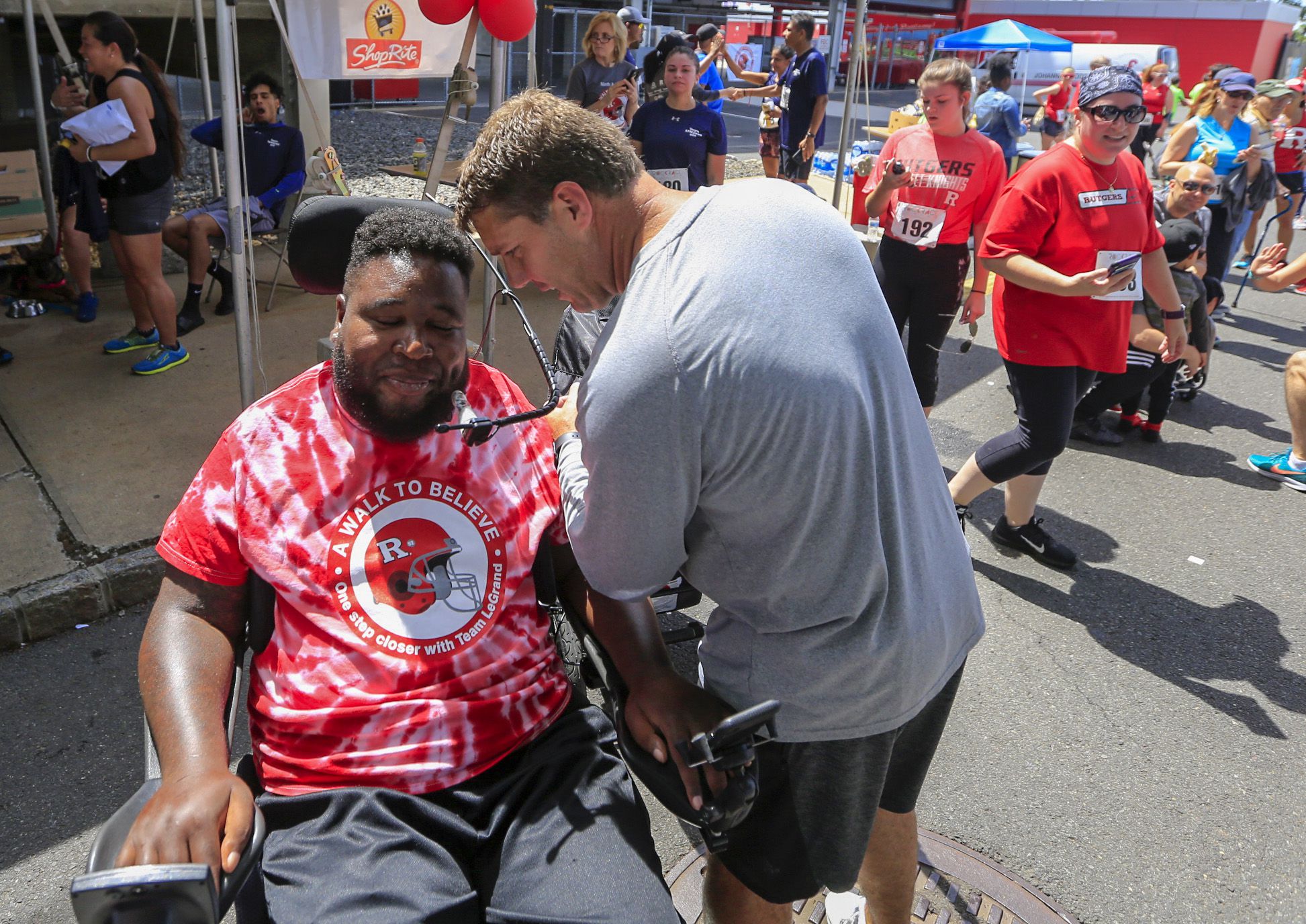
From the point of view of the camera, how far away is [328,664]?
1.78m

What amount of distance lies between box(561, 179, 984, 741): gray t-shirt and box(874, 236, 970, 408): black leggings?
10.2ft

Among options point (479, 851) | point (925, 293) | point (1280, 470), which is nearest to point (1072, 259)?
point (925, 293)

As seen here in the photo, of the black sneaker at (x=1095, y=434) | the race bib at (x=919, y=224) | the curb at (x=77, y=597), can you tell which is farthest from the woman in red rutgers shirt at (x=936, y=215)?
the curb at (x=77, y=597)

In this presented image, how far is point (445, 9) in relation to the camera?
12.0ft

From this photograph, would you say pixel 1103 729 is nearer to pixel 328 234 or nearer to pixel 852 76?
pixel 328 234

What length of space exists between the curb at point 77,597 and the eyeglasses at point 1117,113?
140 inches

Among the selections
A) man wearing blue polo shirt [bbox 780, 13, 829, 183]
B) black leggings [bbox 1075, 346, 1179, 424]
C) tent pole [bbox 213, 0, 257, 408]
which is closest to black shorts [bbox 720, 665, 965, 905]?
tent pole [bbox 213, 0, 257, 408]

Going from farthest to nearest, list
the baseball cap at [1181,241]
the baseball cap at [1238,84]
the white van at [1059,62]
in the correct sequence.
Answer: the white van at [1059,62] → the baseball cap at [1238,84] → the baseball cap at [1181,241]

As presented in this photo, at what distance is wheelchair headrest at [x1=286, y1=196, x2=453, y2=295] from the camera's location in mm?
2152

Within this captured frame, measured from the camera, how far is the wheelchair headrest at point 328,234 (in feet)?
7.06

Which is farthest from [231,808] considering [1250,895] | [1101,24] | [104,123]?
[1101,24]

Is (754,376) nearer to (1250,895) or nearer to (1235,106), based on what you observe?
(1250,895)

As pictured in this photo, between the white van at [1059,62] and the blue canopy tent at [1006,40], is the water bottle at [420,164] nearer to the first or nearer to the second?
the blue canopy tent at [1006,40]

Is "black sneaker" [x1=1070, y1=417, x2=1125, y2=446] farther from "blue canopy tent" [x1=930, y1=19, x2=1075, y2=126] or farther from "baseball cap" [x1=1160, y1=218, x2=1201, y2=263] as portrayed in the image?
"blue canopy tent" [x1=930, y1=19, x2=1075, y2=126]
